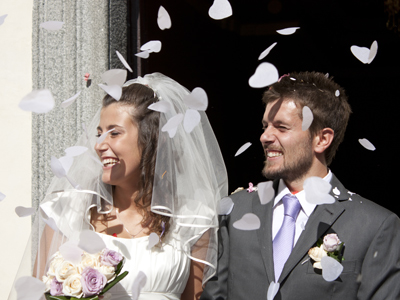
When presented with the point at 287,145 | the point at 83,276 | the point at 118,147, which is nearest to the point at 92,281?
the point at 83,276

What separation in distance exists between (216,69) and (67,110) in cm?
238

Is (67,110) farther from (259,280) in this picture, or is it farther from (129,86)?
(259,280)

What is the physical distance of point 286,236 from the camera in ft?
7.34

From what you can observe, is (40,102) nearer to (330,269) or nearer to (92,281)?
(92,281)

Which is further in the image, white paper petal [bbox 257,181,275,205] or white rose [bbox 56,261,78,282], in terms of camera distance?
white paper petal [bbox 257,181,275,205]

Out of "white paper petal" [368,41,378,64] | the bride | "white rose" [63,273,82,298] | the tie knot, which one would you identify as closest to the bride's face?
the bride

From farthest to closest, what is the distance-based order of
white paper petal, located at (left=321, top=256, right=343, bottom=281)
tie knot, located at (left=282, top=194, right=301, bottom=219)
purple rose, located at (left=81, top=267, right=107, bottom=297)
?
tie knot, located at (left=282, top=194, right=301, bottom=219), white paper petal, located at (left=321, top=256, right=343, bottom=281), purple rose, located at (left=81, top=267, right=107, bottom=297)

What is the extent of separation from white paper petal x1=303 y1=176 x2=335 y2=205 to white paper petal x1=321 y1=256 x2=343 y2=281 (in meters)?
0.23

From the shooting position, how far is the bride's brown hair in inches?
95.1

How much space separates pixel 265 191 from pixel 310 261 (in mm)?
348

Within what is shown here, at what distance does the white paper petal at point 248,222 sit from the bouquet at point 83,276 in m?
0.53

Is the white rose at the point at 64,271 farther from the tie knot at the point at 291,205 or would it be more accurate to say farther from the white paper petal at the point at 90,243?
the tie knot at the point at 291,205

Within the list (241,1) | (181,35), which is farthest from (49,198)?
(241,1)

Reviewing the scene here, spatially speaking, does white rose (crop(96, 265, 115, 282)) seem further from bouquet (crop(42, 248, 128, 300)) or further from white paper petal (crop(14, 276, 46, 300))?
white paper petal (crop(14, 276, 46, 300))
